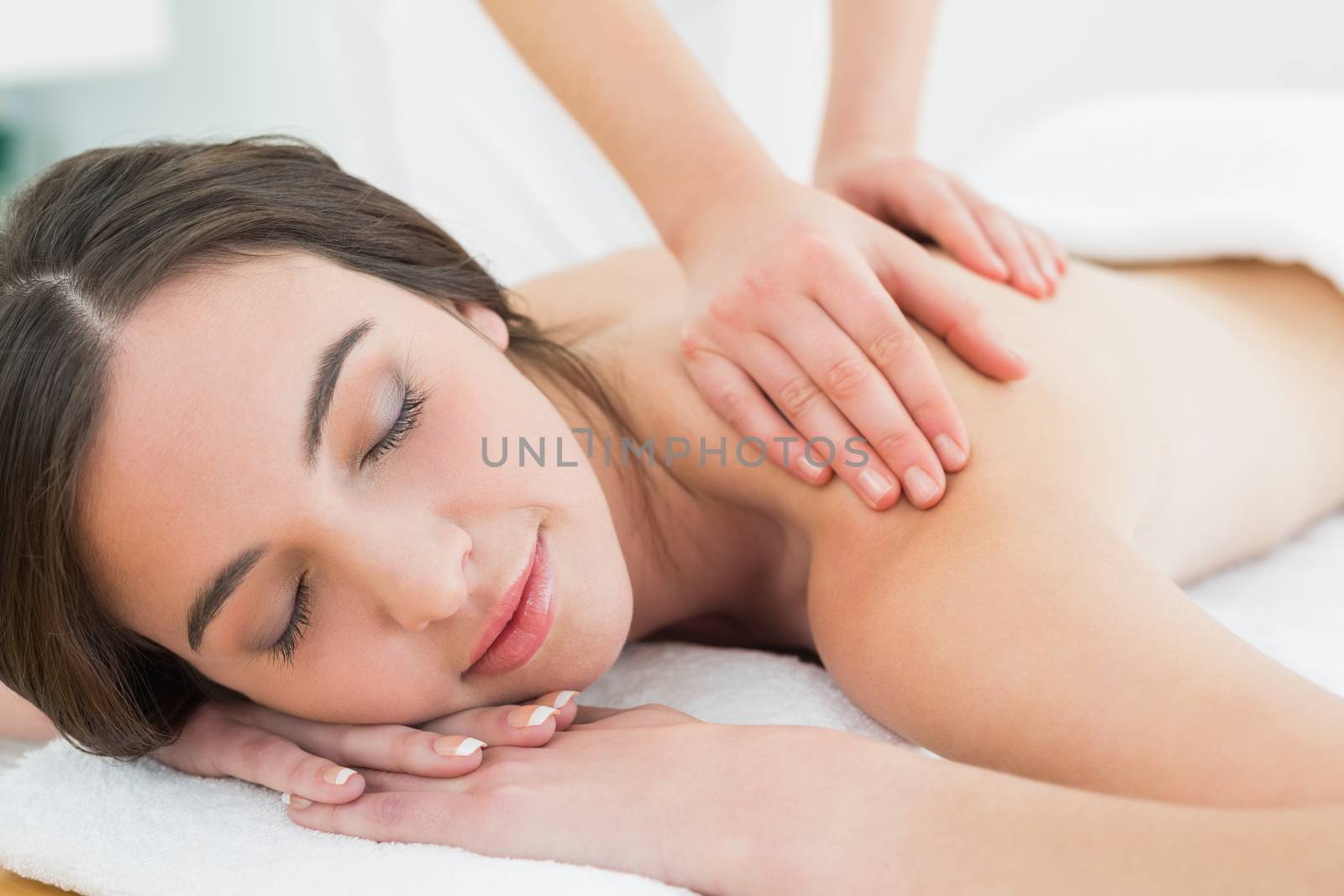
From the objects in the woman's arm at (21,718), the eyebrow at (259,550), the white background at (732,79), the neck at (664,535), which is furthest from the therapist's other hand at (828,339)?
the white background at (732,79)

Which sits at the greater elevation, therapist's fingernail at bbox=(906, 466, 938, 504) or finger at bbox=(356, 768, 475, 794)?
therapist's fingernail at bbox=(906, 466, 938, 504)

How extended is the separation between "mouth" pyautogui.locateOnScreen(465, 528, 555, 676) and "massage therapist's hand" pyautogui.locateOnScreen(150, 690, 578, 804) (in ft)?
0.12

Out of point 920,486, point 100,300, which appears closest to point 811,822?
point 920,486

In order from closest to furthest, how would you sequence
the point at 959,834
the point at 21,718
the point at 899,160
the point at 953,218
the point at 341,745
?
the point at 959,834, the point at 341,745, the point at 21,718, the point at 953,218, the point at 899,160

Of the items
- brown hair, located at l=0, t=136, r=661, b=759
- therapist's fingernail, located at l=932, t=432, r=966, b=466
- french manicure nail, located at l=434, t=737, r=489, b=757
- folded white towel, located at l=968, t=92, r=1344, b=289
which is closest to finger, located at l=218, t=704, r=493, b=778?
french manicure nail, located at l=434, t=737, r=489, b=757

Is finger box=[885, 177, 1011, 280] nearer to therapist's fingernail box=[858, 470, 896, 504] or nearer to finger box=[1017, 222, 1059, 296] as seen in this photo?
finger box=[1017, 222, 1059, 296]

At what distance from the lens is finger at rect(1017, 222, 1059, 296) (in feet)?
4.07

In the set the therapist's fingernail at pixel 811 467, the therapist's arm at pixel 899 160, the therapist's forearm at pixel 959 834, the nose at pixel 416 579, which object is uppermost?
the therapist's arm at pixel 899 160

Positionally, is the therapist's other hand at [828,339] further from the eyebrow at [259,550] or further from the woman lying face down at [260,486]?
the eyebrow at [259,550]

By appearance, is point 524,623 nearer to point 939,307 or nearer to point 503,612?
point 503,612

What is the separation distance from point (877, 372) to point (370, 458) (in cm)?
40

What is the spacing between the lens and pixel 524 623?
89 cm

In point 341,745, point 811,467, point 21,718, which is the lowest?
point 21,718

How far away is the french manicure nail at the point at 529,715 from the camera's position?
0.88 m
